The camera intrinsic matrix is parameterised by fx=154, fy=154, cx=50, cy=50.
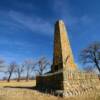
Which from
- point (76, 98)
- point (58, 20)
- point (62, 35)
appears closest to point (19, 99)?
point (76, 98)

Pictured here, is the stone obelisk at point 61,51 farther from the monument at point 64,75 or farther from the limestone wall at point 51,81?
the limestone wall at point 51,81

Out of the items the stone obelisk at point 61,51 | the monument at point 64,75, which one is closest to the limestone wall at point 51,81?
the monument at point 64,75

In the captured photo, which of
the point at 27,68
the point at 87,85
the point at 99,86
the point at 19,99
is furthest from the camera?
the point at 27,68

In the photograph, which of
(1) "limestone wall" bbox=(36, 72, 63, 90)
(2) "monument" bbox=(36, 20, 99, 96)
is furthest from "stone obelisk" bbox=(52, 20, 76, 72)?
(1) "limestone wall" bbox=(36, 72, 63, 90)

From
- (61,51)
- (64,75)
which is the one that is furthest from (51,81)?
(61,51)

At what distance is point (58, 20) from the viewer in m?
15.8

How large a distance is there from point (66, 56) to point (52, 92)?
385 centimetres

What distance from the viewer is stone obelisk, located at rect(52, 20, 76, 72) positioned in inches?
554

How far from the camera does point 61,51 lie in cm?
1423

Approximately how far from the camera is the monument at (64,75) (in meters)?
11.7

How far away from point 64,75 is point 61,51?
316 centimetres

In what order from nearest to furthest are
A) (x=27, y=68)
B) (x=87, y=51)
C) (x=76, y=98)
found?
(x=76, y=98)
(x=87, y=51)
(x=27, y=68)

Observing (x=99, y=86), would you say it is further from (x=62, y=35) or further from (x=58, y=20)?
(x=58, y=20)

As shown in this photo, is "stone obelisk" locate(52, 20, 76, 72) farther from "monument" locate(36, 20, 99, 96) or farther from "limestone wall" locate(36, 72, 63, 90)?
"limestone wall" locate(36, 72, 63, 90)
